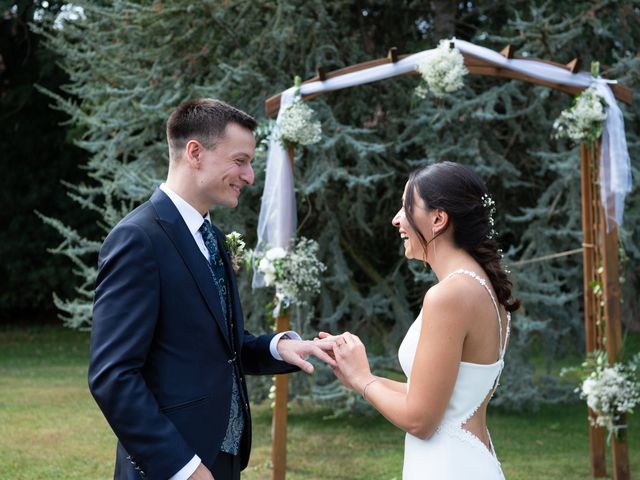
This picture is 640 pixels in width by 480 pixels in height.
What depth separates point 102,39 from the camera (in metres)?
9.55

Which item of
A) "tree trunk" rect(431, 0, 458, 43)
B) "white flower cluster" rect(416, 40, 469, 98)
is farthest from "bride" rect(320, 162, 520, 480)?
"tree trunk" rect(431, 0, 458, 43)

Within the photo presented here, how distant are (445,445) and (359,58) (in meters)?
7.07

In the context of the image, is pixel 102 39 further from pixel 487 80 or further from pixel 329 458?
pixel 329 458

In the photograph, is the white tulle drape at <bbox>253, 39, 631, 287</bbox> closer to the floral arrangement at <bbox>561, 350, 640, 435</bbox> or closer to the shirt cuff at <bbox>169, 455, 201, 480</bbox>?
the floral arrangement at <bbox>561, 350, 640, 435</bbox>

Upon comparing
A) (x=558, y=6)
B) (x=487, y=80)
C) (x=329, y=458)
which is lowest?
(x=329, y=458)

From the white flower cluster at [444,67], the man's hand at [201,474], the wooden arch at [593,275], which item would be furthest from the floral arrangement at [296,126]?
the man's hand at [201,474]

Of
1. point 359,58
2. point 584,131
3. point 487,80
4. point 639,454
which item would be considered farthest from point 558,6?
point 639,454

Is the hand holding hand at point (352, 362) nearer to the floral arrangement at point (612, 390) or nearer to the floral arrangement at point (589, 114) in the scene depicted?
the floral arrangement at point (612, 390)

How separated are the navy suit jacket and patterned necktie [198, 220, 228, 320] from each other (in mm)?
96

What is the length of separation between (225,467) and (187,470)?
14.6 inches

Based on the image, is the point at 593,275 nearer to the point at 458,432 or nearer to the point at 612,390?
the point at 612,390

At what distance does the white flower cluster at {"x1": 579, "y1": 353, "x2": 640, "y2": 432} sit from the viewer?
6.03 m

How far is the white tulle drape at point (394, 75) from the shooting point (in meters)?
6.04

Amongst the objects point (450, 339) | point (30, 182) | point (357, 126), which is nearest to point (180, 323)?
point (450, 339)
